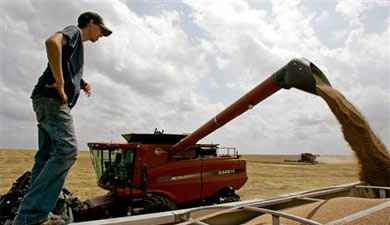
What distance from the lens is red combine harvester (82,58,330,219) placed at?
5395mm

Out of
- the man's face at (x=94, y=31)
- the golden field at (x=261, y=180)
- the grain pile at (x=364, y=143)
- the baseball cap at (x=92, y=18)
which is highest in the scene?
the baseball cap at (x=92, y=18)

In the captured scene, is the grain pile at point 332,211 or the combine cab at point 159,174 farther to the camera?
the combine cab at point 159,174

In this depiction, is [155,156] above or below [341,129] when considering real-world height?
below

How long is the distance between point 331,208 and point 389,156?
2409mm

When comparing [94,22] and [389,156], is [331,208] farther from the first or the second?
[94,22]

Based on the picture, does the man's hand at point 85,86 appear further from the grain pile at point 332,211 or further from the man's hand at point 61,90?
the grain pile at point 332,211

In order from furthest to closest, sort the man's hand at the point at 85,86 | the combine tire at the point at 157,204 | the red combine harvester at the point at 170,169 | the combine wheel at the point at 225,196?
the combine wheel at the point at 225,196 < the combine tire at the point at 157,204 < the red combine harvester at the point at 170,169 < the man's hand at the point at 85,86

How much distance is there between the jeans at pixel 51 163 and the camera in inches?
81.0

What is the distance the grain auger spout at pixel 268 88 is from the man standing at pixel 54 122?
3656 millimetres

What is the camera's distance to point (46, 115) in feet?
7.16

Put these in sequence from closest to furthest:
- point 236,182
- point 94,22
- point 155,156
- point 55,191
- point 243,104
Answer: point 55,191
point 94,22
point 243,104
point 155,156
point 236,182

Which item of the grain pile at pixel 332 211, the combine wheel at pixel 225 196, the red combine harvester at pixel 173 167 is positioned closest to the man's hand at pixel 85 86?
the grain pile at pixel 332 211

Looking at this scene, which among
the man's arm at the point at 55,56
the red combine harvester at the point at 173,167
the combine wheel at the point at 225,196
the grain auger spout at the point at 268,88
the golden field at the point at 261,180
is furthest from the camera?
the golden field at the point at 261,180

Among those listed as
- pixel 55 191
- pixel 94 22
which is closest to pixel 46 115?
pixel 55 191
